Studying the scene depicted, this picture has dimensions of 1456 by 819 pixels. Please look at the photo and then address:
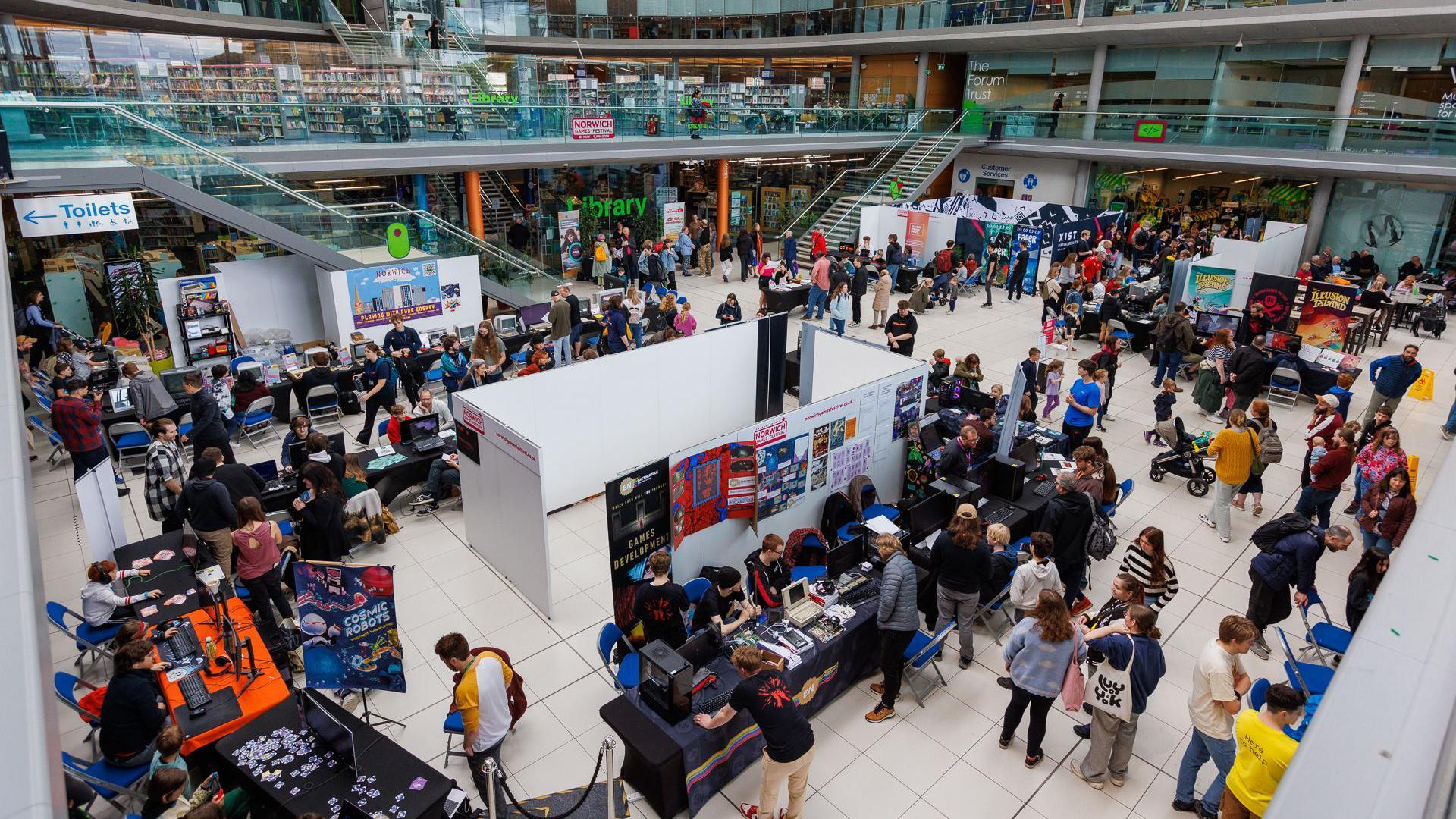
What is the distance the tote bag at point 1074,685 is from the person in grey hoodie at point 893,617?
3.82ft

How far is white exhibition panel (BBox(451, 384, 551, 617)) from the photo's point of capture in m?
7.68

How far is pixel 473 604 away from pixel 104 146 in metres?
10.2

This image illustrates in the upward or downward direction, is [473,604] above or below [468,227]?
below

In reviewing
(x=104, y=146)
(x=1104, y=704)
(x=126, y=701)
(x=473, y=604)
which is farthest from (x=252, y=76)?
(x=1104, y=704)

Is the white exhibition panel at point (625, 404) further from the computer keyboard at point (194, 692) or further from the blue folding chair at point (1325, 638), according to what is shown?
the blue folding chair at point (1325, 638)

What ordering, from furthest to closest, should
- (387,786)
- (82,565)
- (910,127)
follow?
(910,127), (82,565), (387,786)

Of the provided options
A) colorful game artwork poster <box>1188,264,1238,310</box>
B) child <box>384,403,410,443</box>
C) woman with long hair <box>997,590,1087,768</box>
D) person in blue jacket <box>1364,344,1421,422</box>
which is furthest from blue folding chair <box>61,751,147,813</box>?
colorful game artwork poster <box>1188,264,1238,310</box>

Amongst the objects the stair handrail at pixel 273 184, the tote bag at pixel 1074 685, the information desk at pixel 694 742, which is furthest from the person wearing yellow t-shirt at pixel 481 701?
the stair handrail at pixel 273 184

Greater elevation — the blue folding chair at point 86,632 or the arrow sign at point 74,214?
the arrow sign at point 74,214

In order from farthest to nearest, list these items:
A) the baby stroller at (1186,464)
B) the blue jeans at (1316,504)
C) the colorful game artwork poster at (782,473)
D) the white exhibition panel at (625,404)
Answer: the baby stroller at (1186,464), the white exhibition panel at (625,404), the blue jeans at (1316,504), the colorful game artwork poster at (782,473)

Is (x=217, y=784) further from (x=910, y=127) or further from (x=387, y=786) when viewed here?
(x=910, y=127)

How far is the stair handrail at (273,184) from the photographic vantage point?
1212 cm

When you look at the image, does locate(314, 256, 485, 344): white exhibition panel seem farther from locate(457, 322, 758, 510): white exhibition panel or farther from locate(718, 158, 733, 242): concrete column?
locate(718, 158, 733, 242): concrete column

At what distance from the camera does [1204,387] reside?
41.7 ft
